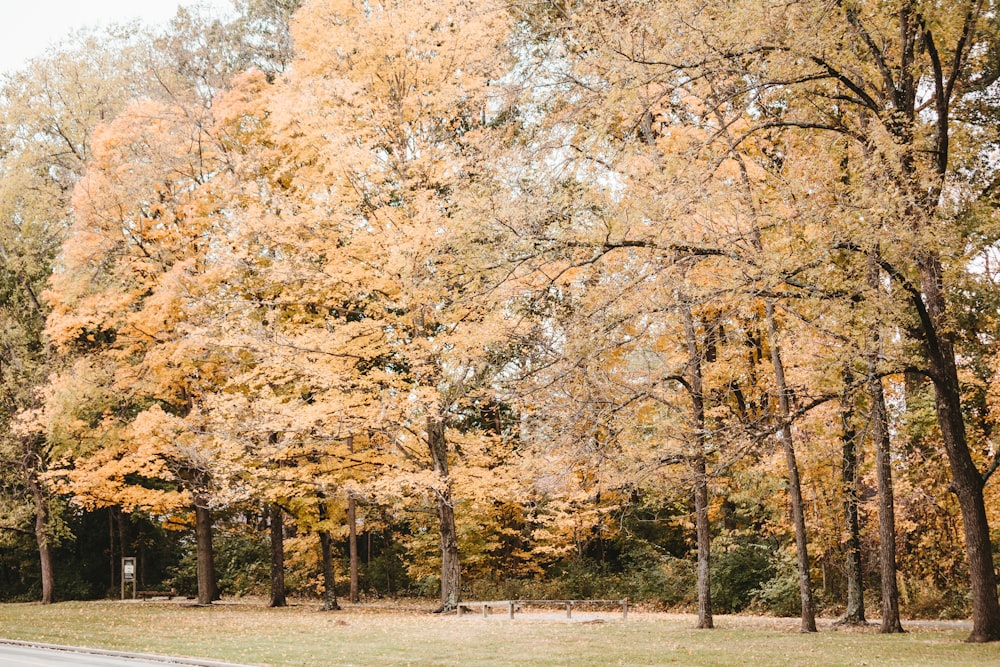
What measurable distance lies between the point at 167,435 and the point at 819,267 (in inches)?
638

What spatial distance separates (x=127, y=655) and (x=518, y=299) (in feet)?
23.6

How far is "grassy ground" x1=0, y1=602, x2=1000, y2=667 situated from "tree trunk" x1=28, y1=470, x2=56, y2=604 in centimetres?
684

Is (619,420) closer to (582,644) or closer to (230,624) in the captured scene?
(582,644)

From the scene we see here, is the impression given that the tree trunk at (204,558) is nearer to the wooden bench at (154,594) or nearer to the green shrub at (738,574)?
the wooden bench at (154,594)

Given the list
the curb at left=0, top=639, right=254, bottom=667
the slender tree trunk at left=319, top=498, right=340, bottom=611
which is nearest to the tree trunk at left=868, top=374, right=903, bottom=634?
the curb at left=0, top=639, right=254, bottom=667

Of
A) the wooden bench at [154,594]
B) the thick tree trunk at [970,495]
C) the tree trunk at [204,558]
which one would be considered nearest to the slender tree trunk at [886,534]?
the thick tree trunk at [970,495]

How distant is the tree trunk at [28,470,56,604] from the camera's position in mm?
26953

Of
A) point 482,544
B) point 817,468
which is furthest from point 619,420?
point 482,544

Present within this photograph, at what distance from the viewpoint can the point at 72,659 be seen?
37.3 feet

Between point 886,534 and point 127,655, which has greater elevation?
point 886,534

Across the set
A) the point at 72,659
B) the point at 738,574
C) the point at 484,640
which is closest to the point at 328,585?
the point at 484,640

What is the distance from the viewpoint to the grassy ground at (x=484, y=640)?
10.8 meters

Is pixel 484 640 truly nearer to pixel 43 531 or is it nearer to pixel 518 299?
pixel 518 299

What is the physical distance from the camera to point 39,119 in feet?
92.3
